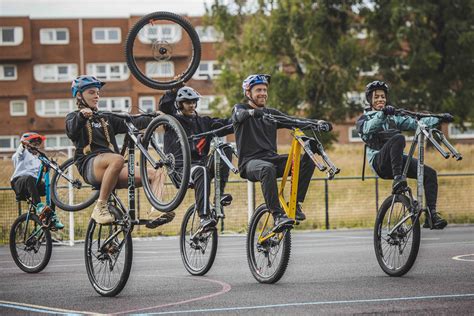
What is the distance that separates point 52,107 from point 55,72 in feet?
7.92

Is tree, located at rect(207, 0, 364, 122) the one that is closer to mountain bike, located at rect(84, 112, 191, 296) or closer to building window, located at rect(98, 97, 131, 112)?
building window, located at rect(98, 97, 131, 112)

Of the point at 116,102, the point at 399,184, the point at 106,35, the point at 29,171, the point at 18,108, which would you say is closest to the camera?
the point at 399,184

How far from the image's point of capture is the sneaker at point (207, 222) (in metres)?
12.1

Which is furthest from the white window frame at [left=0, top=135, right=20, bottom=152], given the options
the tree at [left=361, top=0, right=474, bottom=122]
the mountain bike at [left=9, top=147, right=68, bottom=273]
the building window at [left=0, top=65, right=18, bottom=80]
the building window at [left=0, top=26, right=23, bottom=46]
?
the mountain bike at [left=9, top=147, right=68, bottom=273]

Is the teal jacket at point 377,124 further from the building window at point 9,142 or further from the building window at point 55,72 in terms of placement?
the building window at point 9,142

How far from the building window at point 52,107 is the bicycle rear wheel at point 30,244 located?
56150mm

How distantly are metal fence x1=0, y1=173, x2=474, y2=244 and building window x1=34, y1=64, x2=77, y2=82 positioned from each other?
127 feet

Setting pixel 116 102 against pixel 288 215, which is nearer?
pixel 288 215

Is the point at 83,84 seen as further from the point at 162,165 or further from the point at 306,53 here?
the point at 306,53

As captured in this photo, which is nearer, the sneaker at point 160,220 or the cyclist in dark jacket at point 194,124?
the sneaker at point 160,220

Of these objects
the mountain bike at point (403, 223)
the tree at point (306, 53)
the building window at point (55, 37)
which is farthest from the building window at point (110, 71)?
the mountain bike at point (403, 223)

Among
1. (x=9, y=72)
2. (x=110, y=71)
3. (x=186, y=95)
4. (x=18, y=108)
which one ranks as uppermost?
(x=110, y=71)

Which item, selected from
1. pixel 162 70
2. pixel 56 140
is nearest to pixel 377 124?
pixel 162 70

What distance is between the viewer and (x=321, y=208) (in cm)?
3070
